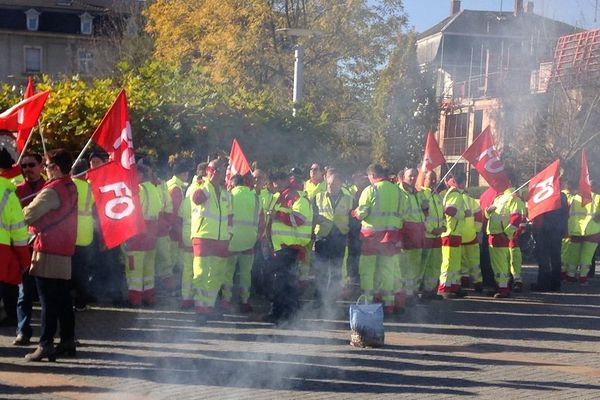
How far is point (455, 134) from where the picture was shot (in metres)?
46.3

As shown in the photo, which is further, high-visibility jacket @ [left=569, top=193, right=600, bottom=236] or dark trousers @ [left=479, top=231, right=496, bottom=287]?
high-visibility jacket @ [left=569, top=193, right=600, bottom=236]

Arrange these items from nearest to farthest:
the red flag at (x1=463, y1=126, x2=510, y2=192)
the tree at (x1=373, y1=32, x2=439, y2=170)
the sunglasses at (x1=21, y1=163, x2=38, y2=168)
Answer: the sunglasses at (x1=21, y1=163, x2=38, y2=168)
the red flag at (x1=463, y1=126, x2=510, y2=192)
the tree at (x1=373, y1=32, x2=439, y2=170)

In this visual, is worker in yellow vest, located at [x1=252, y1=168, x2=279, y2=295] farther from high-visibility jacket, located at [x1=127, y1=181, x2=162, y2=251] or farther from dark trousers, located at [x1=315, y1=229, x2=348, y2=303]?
high-visibility jacket, located at [x1=127, y1=181, x2=162, y2=251]

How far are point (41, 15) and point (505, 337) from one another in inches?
2455

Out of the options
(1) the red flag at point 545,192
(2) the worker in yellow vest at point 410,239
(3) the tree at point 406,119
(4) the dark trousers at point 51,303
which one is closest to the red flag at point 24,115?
(4) the dark trousers at point 51,303

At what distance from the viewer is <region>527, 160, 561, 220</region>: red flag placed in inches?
615

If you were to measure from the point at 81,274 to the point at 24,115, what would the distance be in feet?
6.52

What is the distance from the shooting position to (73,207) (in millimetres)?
9406

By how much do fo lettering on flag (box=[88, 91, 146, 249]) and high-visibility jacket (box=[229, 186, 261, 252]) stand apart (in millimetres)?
2539

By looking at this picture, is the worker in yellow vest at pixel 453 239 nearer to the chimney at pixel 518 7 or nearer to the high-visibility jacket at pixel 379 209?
the high-visibility jacket at pixel 379 209

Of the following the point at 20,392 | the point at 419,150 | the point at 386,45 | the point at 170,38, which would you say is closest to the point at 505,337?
the point at 20,392

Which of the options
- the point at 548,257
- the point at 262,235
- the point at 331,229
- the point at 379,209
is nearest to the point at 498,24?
the point at 548,257

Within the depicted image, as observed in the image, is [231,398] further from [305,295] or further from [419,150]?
[419,150]

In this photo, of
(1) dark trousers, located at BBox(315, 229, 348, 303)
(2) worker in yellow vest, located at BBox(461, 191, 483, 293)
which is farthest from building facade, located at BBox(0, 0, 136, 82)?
(1) dark trousers, located at BBox(315, 229, 348, 303)
